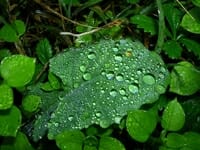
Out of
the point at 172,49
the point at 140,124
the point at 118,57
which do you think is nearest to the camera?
the point at 140,124

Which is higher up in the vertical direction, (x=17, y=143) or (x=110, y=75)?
(x=110, y=75)

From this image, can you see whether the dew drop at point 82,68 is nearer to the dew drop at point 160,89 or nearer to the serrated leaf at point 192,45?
the dew drop at point 160,89

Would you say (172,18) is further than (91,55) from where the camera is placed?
Yes

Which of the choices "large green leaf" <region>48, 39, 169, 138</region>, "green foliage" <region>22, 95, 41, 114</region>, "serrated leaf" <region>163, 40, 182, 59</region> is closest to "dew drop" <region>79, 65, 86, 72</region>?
"large green leaf" <region>48, 39, 169, 138</region>

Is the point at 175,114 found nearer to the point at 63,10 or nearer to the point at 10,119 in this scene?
the point at 10,119

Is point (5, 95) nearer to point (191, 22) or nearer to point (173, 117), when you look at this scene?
point (173, 117)

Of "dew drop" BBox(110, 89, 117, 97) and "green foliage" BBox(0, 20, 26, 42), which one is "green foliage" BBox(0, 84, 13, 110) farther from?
"green foliage" BBox(0, 20, 26, 42)

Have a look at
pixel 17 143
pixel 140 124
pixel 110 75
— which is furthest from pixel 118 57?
pixel 17 143
